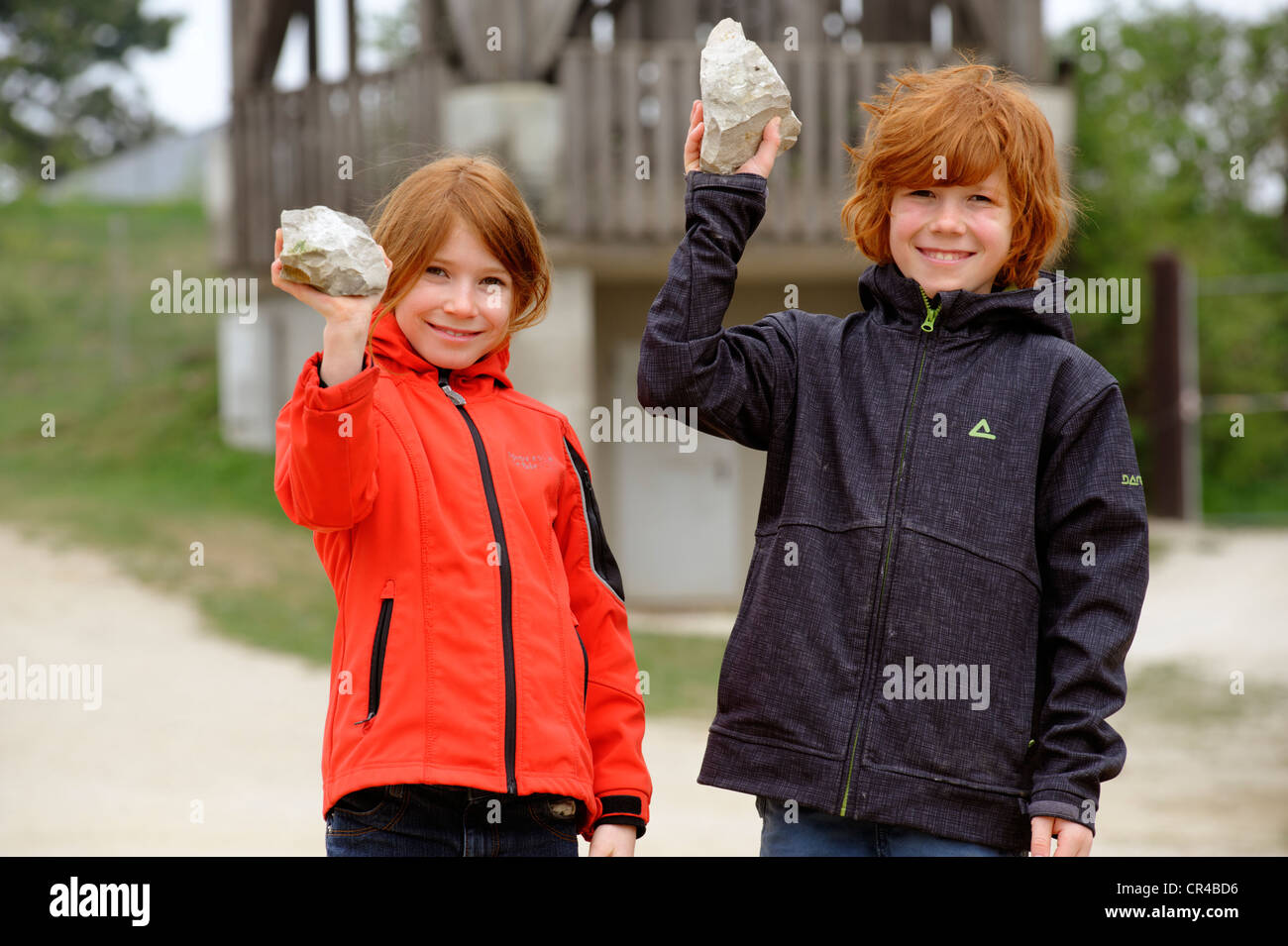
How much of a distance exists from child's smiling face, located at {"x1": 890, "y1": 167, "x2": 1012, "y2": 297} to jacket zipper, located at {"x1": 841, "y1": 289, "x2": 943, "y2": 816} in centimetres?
5

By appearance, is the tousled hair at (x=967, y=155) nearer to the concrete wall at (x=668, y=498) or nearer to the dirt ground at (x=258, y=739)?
the dirt ground at (x=258, y=739)

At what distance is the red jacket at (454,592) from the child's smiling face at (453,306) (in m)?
0.03

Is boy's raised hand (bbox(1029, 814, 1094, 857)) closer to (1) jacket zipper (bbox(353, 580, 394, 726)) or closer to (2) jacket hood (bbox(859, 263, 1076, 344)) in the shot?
(2) jacket hood (bbox(859, 263, 1076, 344))

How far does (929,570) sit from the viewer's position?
2.29 meters

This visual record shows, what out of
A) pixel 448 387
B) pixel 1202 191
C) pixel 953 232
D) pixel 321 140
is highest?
pixel 1202 191

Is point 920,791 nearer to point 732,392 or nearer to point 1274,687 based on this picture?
point 732,392

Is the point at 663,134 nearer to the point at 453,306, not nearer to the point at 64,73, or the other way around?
the point at 453,306

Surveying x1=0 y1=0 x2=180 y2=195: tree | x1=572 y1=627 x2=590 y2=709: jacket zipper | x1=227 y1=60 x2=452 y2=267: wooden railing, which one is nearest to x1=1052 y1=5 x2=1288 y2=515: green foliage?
x1=227 y1=60 x2=452 y2=267: wooden railing

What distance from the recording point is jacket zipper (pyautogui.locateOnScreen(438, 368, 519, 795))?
2270mm

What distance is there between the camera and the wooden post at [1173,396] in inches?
539

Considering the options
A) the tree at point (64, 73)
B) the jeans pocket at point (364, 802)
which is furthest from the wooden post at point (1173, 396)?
the tree at point (64, 73)

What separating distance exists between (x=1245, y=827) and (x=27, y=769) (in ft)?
18.2

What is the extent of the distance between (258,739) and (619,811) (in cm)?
552

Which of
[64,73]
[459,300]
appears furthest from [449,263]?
[64,73]
